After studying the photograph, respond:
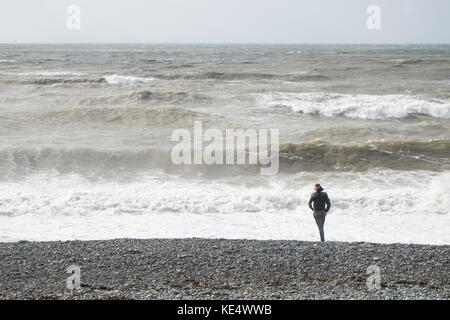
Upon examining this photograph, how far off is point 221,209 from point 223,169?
143 inches

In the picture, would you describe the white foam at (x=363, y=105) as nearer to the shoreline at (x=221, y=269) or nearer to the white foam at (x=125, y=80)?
the white foam at (x=125, y=80)

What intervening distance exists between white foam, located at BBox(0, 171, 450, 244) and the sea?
3 centimetres

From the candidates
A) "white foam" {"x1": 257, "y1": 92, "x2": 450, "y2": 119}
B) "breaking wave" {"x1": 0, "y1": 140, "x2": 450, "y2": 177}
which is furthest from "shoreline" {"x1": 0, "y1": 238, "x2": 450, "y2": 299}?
"white foam" {"x1": 257, "y1": 92, "x2": 450, "y2": 119}

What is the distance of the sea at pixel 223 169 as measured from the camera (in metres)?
10.7

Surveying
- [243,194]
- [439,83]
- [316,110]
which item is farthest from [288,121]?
[439,83]

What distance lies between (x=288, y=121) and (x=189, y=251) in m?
15.2

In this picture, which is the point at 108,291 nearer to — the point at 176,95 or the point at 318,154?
the point at 318,154

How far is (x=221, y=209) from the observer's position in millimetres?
11867

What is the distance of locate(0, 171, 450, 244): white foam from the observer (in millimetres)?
10227

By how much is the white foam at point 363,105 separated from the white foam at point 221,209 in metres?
10.3

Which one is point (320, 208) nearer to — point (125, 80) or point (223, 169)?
point (223, 169)

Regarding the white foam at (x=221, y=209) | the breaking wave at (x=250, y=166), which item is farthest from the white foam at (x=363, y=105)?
the white foam at (x=221, y=209)

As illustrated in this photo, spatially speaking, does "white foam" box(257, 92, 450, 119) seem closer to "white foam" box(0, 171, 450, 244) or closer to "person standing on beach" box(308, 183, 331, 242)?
"white foam" box(0, 171, 450, 244)

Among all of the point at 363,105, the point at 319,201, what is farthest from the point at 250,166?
the point at 363,105
